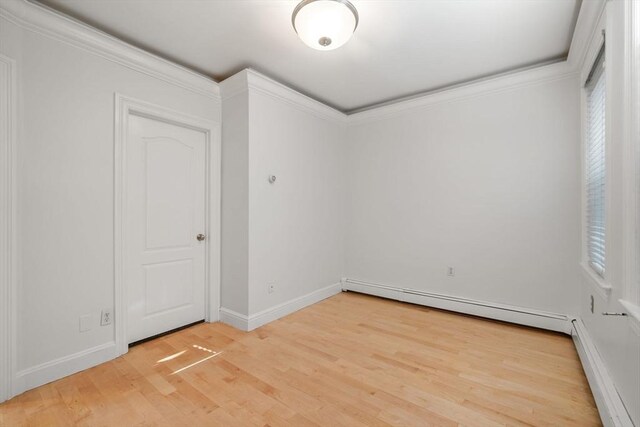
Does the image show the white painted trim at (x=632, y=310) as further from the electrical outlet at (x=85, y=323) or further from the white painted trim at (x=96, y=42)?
the white painted trim at (x=96, y=42)

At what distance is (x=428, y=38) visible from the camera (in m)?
2.51

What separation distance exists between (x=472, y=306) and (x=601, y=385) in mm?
1629

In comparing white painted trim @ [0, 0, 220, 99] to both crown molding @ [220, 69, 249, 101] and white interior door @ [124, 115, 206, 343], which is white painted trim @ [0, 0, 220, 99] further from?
white interior door @ [124, 115, 206, 343]

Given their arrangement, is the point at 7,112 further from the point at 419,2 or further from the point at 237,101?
the point at 419,2

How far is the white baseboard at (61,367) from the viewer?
6.43ft

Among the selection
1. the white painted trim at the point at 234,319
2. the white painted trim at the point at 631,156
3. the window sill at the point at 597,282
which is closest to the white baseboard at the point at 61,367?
the white painted trim at the point at 234,319

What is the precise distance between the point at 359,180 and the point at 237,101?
207 centimetres

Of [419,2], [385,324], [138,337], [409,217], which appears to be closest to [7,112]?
[138,337]

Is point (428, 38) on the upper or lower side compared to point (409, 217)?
upper

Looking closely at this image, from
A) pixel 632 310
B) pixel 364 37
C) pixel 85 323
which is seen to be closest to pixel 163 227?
pixel 85 323

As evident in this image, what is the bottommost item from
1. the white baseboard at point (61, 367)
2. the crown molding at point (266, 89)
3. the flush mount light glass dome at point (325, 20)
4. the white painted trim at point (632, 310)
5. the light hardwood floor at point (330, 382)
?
the light hardwood floor at point (330, 382)

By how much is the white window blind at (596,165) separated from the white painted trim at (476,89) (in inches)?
16.3

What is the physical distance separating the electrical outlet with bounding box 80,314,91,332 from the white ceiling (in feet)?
7.72

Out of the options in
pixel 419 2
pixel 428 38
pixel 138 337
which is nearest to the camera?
pixel 419 2
